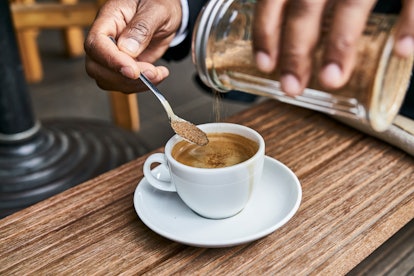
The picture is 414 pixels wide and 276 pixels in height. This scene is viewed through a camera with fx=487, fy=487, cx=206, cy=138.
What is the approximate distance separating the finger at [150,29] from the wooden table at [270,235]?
193 mm

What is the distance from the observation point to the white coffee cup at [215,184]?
1.98ft

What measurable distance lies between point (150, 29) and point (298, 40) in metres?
0.40

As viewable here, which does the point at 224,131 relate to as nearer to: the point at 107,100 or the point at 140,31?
the point at 140,31

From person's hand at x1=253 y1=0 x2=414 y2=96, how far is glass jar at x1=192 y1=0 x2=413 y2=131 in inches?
0.9

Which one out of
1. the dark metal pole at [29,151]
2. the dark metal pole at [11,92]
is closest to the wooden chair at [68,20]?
the dark metal pole at [29,151]

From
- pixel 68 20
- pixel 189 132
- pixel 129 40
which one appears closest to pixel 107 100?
pixel 68 20

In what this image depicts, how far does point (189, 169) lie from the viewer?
1.99 feet

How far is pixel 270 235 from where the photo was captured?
2.09ft

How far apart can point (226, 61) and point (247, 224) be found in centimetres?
21

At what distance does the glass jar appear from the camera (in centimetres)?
50

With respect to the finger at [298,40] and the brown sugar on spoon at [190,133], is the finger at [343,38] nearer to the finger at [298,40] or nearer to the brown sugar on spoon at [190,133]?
the finger at [298,40]

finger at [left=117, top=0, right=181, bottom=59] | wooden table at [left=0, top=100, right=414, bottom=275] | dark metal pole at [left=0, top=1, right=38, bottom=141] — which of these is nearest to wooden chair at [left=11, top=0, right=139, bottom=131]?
dark metal pole at [left=0, top=1, right=38, bottom=141]

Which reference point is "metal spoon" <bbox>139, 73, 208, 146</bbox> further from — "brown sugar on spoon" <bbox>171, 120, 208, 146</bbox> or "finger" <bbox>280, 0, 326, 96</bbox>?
"finger" <bbox>280, 0, 326, 96</bbox>

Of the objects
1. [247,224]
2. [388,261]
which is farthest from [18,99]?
[388,261]
